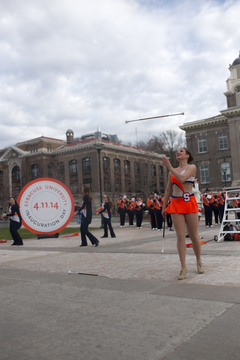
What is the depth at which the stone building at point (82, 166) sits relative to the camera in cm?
6562

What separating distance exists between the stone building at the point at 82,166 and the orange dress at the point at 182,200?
56.2 meters

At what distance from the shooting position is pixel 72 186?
6744cm

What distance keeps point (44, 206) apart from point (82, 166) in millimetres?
53030

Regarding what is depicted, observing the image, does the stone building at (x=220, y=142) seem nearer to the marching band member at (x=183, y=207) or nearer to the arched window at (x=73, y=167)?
the arched window at (x=73, y=167)

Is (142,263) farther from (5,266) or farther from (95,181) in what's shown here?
(95,181)

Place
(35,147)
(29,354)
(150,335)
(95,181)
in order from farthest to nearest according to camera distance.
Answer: (35,147), (95,181), (150,335), (29,354)

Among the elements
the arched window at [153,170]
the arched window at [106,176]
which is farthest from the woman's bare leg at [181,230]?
the arched window at [153,170]

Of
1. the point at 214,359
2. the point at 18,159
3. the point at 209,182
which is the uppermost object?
the point at 18,159

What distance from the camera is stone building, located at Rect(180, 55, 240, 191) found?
4697 centimetres

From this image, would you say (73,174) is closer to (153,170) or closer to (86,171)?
(86,171)

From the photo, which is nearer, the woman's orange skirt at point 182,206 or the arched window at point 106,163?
the woman's orange skirt at point 182,206

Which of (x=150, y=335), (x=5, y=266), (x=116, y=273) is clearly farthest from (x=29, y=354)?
(x=5, y=266)

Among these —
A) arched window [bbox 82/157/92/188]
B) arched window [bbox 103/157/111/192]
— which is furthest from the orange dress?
arched window [bbox 82/157/92/188]

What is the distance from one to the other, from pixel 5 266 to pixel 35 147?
68407mm
